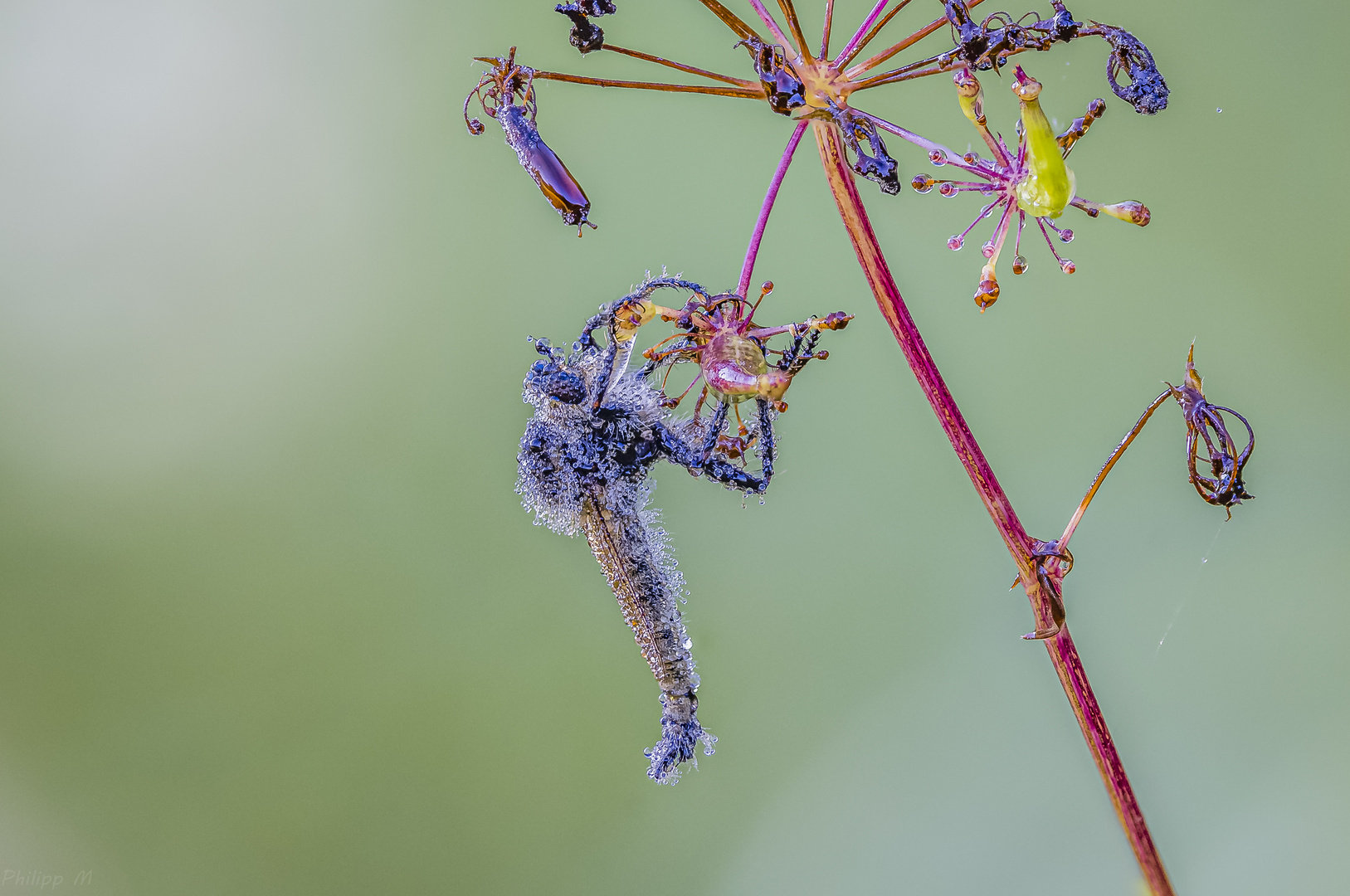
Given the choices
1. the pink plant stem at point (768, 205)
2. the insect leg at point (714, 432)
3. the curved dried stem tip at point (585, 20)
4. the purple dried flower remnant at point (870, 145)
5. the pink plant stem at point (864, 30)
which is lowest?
the insect leg at point (714, 432)

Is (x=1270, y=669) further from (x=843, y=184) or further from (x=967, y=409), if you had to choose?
(x=843, y=184)

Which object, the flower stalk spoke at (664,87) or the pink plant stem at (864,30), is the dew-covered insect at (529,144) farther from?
the pink plant stem at (864,30)

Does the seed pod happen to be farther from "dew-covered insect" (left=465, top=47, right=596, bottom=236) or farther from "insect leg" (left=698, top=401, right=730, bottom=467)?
"insect leg" (left=698, top=401, right=730, bottom=467)

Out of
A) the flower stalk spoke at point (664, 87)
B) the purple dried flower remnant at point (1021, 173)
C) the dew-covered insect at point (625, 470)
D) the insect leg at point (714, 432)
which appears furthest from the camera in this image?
the dew-covered insect at point (625, 470)

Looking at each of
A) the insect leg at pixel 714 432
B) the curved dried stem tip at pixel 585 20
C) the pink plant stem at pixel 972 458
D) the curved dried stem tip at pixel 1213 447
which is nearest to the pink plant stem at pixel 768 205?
the pink plant stem at pixel 972 458

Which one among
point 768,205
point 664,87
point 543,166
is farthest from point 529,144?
point 768,205
